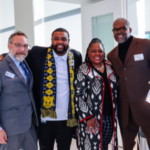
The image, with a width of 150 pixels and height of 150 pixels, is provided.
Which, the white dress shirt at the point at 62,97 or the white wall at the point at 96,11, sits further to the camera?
the white wall at the point at 96,11

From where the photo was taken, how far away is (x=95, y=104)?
7.00ft

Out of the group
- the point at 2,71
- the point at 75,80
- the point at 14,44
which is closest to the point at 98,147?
the point at 75,80

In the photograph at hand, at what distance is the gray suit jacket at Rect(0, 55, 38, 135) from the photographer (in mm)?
1932

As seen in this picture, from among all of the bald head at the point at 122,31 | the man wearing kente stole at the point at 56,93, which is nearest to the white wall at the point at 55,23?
the bald head at the point at 122,31

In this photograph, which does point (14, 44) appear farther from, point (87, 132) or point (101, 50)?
point (87, 132)

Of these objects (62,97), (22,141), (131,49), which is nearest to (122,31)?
(131,49)

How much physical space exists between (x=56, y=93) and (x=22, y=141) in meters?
0.62

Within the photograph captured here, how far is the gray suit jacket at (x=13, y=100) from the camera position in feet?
6.34

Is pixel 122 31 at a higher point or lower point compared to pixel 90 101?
higher

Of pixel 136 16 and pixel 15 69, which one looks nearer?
A: pixel 15 69

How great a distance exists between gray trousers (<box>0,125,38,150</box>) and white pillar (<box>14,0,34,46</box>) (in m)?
3.79

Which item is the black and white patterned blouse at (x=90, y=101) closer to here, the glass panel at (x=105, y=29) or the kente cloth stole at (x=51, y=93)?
the kente cloth stole at (x=51, y=93)

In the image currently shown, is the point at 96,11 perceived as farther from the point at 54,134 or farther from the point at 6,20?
the point at 6,20

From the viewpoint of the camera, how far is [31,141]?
2.10 m
